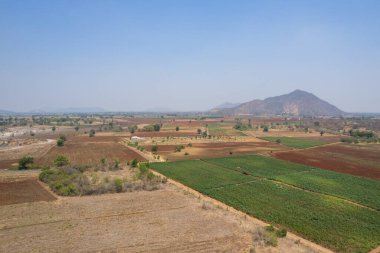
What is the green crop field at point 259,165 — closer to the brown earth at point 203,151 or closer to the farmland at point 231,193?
the farmland at point 231,193

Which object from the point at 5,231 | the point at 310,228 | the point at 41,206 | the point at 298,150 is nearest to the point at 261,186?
the point at 310,228

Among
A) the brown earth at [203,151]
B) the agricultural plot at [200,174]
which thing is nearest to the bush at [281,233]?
the agricultural plot at [200,174]

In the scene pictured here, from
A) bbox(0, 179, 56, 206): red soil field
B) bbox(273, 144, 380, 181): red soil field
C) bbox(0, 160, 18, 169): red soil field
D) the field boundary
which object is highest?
bbox(0, 179, 56, 206): red soil field

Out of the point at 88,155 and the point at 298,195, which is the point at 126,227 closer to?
the point at 298,195

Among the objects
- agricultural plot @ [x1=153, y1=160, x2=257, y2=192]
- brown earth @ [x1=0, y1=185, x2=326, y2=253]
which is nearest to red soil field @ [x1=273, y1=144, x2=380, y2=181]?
agricultural plot @ [x1=153, y1=160, x2=257, y2=192]

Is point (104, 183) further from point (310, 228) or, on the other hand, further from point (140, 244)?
point (310, 228)

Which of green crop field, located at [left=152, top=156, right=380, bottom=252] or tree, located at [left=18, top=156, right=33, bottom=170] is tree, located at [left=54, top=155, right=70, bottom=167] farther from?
green crop field, located at [left=152, top=156, right=380, bottom=252]
